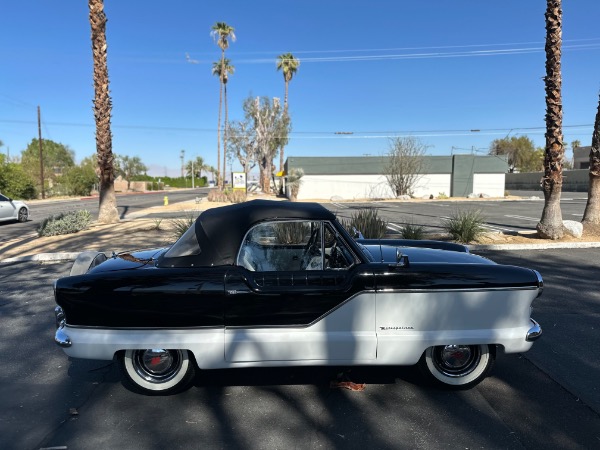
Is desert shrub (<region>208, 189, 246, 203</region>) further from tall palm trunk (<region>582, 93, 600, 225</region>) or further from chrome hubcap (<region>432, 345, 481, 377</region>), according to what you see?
chrome hubcap (<region>432, 345, 481, 377</region>)

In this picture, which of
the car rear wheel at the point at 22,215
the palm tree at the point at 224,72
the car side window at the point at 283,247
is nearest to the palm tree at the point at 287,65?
the palm tree at the point at 224,72

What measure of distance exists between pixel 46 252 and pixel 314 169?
35244 mm

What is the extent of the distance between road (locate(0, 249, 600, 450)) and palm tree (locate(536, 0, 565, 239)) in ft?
24.1

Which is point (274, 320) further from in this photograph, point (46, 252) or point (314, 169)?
point (314, 169)

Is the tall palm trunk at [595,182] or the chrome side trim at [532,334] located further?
the tall palm trunk at [595,182]

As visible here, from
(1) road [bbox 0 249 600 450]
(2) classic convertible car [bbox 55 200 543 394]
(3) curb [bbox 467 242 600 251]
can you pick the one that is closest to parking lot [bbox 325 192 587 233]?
(3) curb [bbox 467 242 600 251]

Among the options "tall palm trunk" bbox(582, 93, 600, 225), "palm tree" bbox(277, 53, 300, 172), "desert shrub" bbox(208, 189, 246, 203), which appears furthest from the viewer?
"palm tree" bbox(277, 53, 300, 172)

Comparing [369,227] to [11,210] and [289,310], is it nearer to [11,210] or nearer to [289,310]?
[289,310]

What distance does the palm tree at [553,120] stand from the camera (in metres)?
10.7

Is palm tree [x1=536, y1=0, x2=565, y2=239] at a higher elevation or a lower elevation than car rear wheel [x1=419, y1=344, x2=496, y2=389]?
higher

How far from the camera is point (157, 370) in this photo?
3.54m

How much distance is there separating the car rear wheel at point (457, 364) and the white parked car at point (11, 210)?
65.1 ft

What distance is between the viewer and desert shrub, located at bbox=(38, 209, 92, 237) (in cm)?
1269

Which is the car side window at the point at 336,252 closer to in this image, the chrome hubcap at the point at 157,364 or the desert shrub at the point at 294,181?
the chrome hubcap at the point at 157,364
